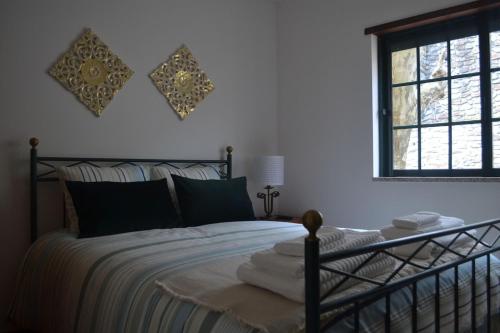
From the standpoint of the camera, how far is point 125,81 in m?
2.61

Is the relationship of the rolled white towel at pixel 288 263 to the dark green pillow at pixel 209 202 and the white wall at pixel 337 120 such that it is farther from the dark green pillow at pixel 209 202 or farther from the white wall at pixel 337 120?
the white wall at pixel 337 120

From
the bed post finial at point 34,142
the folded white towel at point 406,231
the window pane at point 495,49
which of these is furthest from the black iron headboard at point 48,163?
the window pane at point 495,49

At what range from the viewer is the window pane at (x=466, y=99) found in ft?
8.63

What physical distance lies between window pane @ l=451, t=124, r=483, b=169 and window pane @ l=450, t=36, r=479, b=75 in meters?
0.40

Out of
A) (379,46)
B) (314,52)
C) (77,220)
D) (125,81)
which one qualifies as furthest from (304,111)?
(77,220)

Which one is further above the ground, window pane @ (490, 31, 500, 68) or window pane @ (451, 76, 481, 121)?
window pane @ (490, 31, 500, 68)

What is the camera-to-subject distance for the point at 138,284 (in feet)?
4.17

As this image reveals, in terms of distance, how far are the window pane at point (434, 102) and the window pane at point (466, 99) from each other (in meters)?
0.05

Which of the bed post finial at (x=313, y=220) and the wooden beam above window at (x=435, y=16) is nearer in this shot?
the bed post finial at (x=313, y=220)

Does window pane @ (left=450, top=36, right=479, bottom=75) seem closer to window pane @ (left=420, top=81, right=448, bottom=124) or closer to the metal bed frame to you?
window pane @ (left=420, top=81, right=448, bottom=124)

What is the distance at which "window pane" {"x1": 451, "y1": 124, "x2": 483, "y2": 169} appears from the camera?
8.60ft

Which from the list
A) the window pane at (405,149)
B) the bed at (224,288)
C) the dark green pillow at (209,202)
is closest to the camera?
the bed at (224,288)

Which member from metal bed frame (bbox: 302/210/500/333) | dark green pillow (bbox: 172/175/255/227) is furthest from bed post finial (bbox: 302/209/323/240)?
dark green pillow (bbox: 172/175/255/227)

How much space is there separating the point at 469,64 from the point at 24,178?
9.63 feet
